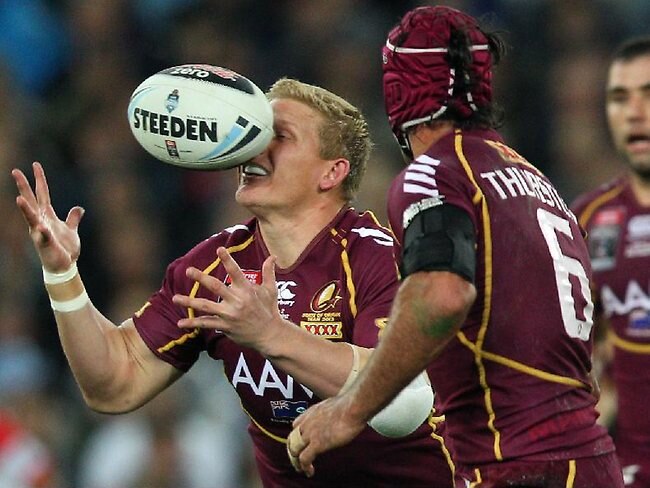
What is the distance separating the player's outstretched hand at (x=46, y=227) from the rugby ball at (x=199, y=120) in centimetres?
39

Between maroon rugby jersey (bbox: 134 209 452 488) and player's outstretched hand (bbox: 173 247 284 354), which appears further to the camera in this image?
maroon rugby jersey (bbox: 134 209 452 488)

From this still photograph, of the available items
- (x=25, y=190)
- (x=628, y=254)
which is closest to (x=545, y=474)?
(x=25, y=190)

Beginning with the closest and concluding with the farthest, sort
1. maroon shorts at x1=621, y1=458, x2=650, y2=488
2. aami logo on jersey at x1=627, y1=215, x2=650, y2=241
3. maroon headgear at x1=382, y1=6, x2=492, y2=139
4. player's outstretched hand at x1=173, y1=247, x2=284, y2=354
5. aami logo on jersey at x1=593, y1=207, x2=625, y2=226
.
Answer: player's outstretched hand at x1=173, y1=247, x2=284, y2=354, maroon headgear at x1=382, y1=6, x2=492, y2=139, maroon shorts at x1=621, y1=458, x2=650, y2=488, aami logo on jersey at x1=627, y1=215, x2=650, y2=241, aami logo on jersey at x1=593, y1=207, x2=625, y2=226

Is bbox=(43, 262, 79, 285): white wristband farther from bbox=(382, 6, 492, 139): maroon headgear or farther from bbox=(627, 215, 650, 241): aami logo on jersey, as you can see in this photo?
bbox=(627, 215, 650, 241): aami logo on jersey

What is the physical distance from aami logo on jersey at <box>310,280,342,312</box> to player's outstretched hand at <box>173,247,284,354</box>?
635mm

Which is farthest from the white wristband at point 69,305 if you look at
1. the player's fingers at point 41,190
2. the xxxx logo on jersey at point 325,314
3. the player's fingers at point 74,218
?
the xxxx logo on jersey at point 325,314

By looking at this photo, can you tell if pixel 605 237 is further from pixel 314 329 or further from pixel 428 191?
pixel 428 191

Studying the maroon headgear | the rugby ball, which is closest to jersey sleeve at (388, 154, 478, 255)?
the maroon headgear

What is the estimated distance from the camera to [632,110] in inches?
281

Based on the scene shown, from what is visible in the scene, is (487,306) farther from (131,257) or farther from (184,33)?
(184,33)

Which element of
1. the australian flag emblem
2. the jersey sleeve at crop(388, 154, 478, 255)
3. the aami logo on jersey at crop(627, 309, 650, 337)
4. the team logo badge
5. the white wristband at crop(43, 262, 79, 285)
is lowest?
the aami logo on jersey at crop(627, 309, 650, 337)

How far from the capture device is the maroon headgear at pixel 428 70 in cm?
450

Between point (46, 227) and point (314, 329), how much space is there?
964 millimetres

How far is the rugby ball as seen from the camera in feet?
16.4
